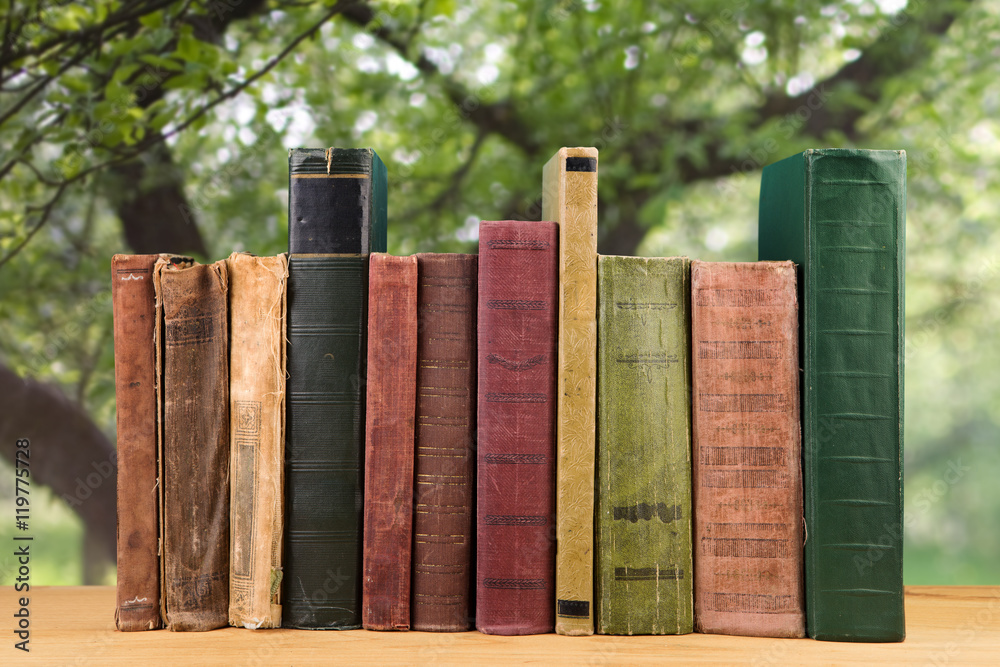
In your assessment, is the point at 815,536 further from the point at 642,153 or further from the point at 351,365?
the point at 642,153

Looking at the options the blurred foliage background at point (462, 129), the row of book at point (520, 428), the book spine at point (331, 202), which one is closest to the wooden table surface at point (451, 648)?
the row of book at point (520, 428)

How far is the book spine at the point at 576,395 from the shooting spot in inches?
28.2

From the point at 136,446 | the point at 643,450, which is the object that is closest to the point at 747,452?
the point at 643,450

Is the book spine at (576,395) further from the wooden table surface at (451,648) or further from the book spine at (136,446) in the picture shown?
the book spine at (136,446)

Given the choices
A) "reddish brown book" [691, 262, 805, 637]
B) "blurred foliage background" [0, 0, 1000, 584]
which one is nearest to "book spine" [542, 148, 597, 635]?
"reddish brown book" [691, 262, 805, 637]

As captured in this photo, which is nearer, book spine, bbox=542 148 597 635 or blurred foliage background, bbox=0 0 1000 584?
book spine, bbox=542 148 597 635

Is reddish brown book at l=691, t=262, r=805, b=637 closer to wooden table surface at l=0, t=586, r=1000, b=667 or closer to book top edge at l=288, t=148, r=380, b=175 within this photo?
wooden table surface at l=0, t=586, r=1000, b=667

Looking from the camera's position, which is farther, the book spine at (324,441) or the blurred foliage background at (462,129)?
the blurred foliage background at (462,129)

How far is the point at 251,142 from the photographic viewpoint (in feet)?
5.81

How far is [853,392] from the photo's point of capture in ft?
2.34

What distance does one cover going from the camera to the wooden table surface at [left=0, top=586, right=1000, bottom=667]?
0.65 meters

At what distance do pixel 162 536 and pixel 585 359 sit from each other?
0.47m

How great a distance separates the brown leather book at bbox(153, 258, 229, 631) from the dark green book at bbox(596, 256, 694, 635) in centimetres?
39

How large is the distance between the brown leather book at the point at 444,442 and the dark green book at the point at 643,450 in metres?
0.13
